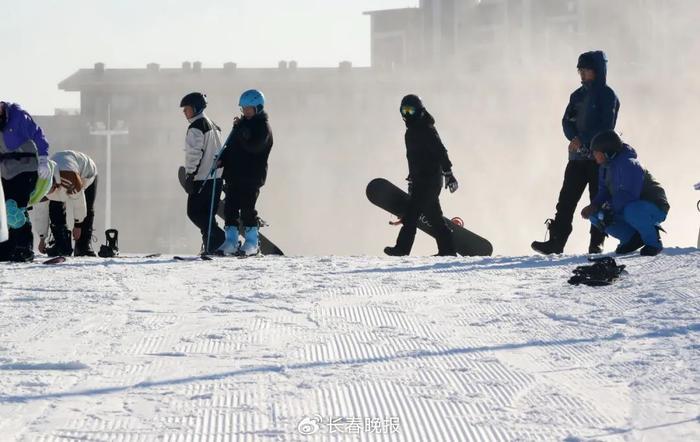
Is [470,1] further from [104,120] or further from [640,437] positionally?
[640,437]

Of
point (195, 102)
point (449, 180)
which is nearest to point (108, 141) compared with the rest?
point (195, 102)

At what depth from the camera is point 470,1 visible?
2318 inches

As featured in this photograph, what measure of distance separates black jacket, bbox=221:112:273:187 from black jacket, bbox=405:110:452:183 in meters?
1.51

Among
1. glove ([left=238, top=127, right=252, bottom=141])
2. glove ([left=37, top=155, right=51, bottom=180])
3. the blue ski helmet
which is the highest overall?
the blue ski helmet

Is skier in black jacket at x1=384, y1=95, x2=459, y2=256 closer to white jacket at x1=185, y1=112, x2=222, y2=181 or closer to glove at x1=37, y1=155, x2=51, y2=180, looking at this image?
white jacket at x1=185, y1=112, x2=222, y2=181

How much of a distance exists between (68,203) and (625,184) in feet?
18.6

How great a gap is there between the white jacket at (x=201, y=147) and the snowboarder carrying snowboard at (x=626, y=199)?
3.54 metres

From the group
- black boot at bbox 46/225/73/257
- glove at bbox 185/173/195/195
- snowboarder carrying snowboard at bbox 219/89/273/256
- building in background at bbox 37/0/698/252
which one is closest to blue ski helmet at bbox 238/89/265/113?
snowboarder carrying snowboard at bbox 219/89/273/256

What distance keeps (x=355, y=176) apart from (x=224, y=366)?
5282cm

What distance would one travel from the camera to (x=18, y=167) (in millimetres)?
9906

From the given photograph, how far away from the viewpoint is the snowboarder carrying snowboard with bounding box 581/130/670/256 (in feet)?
30.5

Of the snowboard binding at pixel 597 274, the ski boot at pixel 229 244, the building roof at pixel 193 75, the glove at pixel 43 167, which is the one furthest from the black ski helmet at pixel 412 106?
the building roof at pixel 193 75

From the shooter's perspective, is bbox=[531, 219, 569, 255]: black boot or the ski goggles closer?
bbox=[531, 219, 569, 255]: black boot

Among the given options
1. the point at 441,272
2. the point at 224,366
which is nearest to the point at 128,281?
the point at 441,272
